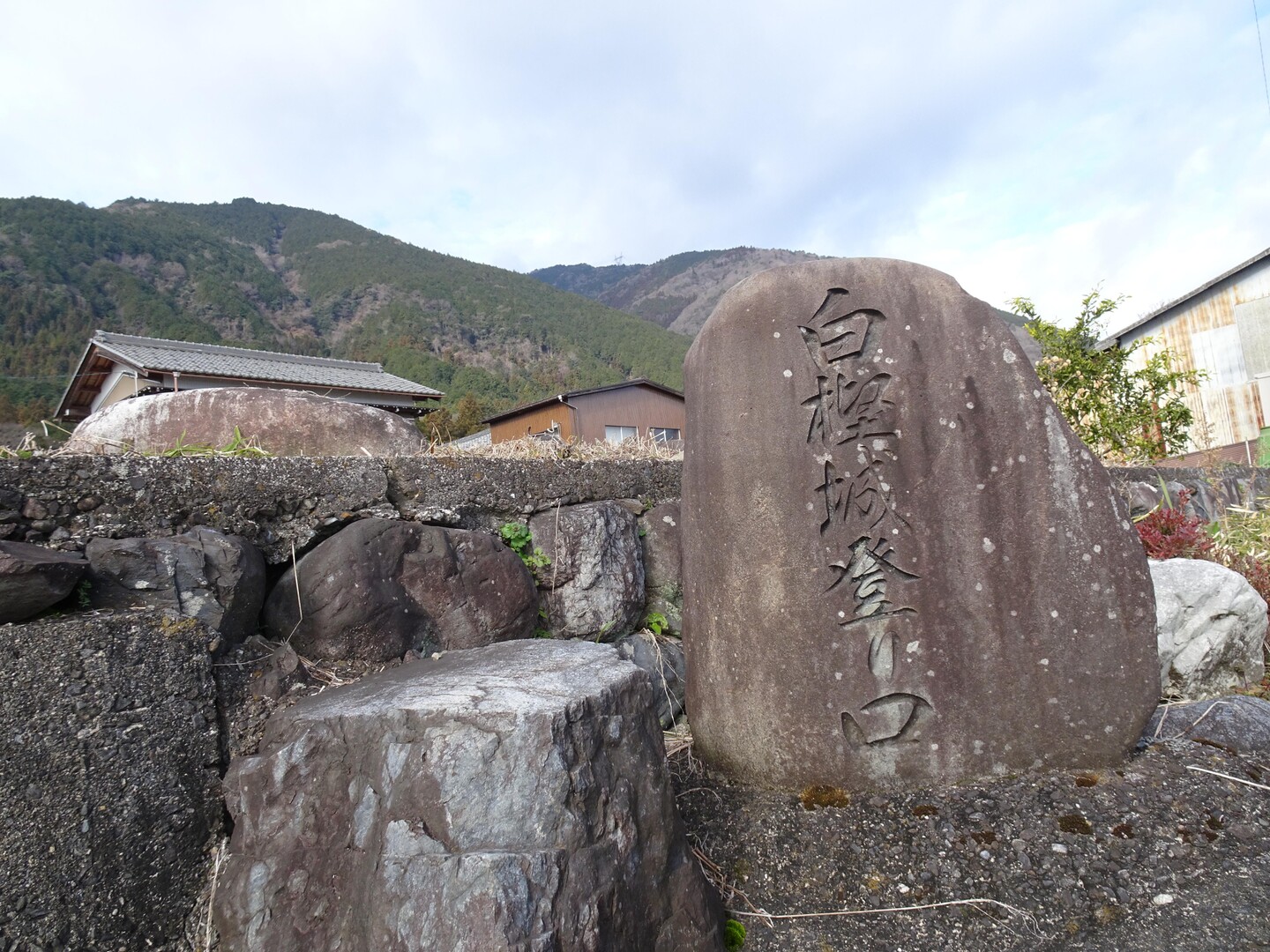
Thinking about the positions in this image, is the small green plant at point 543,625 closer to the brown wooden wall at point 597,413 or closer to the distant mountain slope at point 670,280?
the brown wooden wall at point 597,413

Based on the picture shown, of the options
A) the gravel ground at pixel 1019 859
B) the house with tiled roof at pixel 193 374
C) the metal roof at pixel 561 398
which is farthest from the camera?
the metal roof at pixel 561 398

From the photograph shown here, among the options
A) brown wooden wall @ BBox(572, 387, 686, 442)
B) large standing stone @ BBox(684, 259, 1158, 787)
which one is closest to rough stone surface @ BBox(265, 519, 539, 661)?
large standing stone @ BBox(684, 259, 1158, 787)

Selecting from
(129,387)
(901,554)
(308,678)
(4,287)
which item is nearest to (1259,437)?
(901,554)

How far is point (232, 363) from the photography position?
1322cm

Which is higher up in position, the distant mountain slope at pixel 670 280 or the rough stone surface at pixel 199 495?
the distant mountain slope at pixel 670 280

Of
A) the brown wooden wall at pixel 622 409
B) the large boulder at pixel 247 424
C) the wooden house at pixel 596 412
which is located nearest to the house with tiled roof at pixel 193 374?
the wooden house at pixel 596 412

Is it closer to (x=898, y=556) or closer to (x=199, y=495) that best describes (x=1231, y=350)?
(x=898, y=556)

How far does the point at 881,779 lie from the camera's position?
2.62 meters

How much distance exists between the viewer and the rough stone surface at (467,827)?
1.58m

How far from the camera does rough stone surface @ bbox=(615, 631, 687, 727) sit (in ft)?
11.6

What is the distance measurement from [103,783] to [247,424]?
1.70 meters

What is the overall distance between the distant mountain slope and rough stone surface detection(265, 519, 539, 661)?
76.3 metres

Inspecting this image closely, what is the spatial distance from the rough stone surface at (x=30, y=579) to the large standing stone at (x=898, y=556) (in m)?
2.04

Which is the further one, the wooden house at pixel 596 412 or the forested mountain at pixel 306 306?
the forested mountain at pixel 306 306
